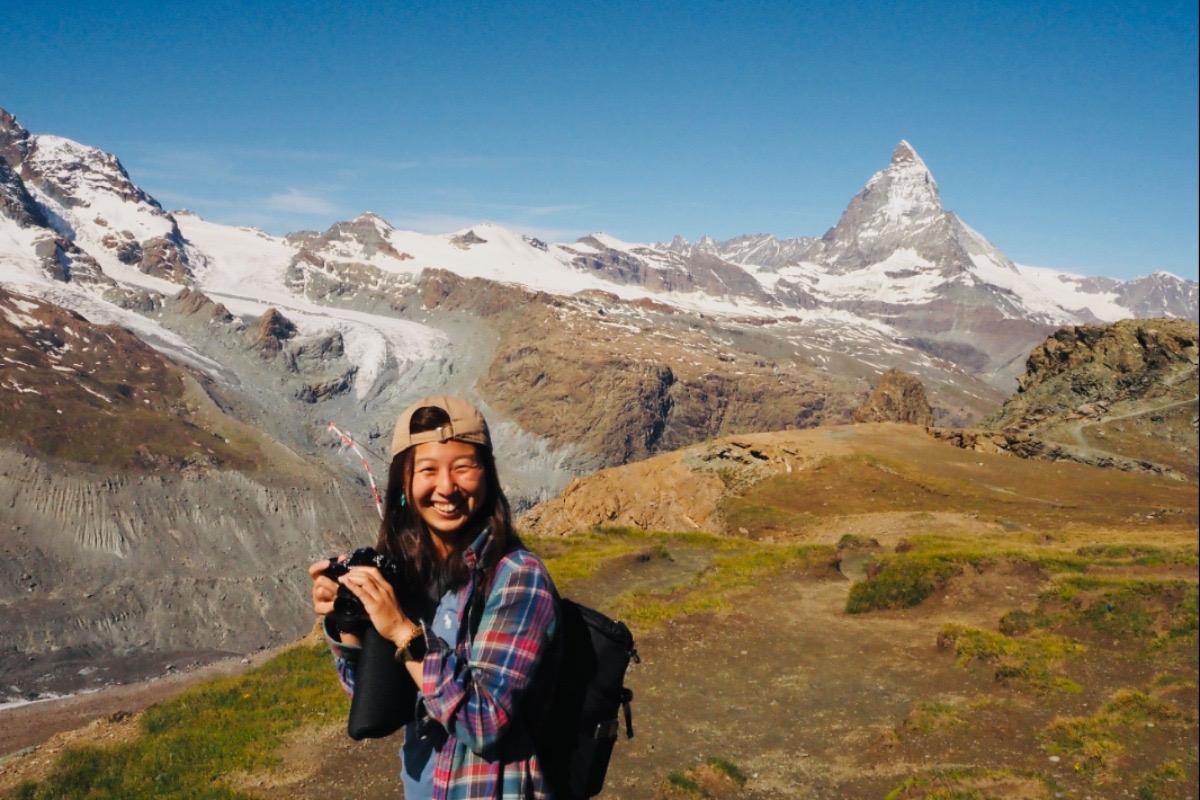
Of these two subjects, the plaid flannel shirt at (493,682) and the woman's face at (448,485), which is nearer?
the plaid flannel shirt at (493,682)

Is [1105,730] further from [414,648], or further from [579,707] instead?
[414,648]

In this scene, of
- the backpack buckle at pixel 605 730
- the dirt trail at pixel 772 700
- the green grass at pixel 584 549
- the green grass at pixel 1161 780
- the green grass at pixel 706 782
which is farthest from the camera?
the green grass at pixel 584 549

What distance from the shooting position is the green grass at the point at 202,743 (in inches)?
434

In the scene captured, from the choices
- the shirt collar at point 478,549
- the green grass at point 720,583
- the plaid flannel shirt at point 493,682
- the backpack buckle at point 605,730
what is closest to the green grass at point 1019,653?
the green grass at point 720,583

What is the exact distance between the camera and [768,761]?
468 inches

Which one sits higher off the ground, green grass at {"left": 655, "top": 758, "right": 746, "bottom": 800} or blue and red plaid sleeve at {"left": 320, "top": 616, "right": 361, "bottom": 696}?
blue and red plaid sleeve at {"left": 320, "top": 616, "right": 361, "bottom": 696}

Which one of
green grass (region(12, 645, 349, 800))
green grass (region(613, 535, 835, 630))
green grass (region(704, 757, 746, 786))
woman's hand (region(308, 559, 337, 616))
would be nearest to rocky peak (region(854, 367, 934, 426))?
green grass (region(613, 535, 835, 630))

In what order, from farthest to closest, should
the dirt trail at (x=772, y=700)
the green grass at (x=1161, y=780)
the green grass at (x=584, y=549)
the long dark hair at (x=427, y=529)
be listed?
the green grass at (x=584, y=549) → the dirt trail at (x=772, y=700) → the green grass at (x=1161, y=780) → the long dark hair at (x=427, y=529)

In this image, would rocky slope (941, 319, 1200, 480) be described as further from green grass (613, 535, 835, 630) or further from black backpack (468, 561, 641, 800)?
black backpack (468, 561, 641, 800)

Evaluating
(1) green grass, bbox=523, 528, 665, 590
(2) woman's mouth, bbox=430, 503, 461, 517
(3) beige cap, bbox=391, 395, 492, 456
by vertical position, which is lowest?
(1) green grass, bbox=523, 528, 665, 590

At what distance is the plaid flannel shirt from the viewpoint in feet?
11.1

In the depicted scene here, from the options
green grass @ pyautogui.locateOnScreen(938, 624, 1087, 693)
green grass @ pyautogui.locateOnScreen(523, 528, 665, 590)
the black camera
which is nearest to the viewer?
the black camera

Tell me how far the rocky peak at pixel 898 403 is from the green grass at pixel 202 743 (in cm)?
6572

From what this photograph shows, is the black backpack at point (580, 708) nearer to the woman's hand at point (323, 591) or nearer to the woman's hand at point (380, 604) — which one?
the woman's hand at point (380, 604)
